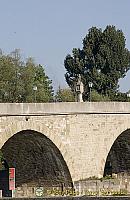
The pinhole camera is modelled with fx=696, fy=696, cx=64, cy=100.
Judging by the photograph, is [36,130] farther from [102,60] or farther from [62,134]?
[102,60]

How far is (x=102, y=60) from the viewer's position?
5950cm

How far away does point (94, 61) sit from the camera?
5978 centimetres

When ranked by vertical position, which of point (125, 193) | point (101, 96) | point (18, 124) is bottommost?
point (125, 193)

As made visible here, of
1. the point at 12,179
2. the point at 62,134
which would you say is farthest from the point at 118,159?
the point at 62,134

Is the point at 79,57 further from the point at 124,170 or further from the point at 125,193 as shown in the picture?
the point at 125,193

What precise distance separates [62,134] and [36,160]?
2.02m

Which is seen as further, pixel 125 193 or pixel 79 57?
pixel 79 57

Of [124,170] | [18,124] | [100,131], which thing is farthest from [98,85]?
[18,124]

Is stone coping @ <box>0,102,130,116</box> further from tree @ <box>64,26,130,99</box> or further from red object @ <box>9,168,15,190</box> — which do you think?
tree @ <box>64,26,130,99</box>

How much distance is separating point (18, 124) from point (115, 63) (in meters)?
34.9

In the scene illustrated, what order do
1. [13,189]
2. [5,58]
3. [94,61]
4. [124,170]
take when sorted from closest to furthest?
1. [13,189]
2. [124,170]
3. [5,58]
4. [94,61]

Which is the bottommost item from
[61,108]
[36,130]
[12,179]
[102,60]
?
[12,179]

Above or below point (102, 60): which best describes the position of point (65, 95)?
below

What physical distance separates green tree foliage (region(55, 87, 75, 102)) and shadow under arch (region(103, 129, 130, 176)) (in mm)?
17587
